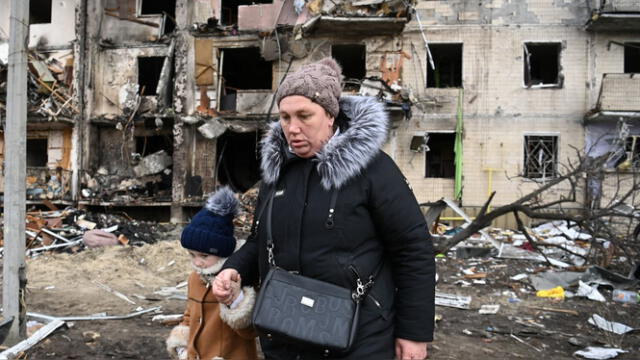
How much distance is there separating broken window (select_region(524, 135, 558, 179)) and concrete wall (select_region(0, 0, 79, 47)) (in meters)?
17.6

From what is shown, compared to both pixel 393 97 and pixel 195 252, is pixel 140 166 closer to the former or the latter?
pixel 393 97

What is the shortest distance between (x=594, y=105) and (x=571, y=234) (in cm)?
560

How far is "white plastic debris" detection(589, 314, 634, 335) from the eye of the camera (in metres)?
5.54

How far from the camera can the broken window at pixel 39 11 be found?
19.0 meters

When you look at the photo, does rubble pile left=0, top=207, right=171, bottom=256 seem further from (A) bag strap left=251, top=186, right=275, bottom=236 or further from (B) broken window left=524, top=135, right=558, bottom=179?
(B) broken window left=524, top=135, right=558, bottom=179

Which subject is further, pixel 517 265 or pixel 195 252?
pixel 517 265

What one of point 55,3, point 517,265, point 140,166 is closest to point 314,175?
point 517,265

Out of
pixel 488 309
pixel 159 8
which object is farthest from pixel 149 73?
pixel 488 309

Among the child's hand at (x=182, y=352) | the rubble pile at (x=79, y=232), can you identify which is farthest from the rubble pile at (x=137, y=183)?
the child's hand at (x=182, y=352)

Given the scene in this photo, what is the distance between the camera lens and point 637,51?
51.4 ft

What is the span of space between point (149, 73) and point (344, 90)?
9000 millimetres

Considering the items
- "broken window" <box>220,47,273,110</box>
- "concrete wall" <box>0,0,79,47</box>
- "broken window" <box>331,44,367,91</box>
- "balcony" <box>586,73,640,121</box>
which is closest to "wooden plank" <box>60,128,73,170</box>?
"concrete wall" <box>0,0,79,47</box>

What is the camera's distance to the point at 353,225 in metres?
1.67

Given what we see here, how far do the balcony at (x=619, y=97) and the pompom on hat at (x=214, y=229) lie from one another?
1502 cm
